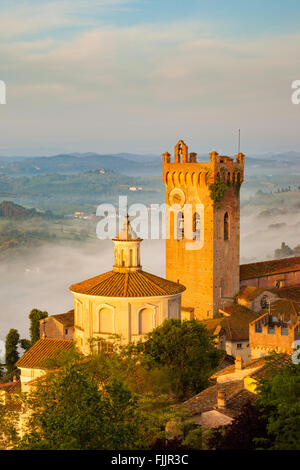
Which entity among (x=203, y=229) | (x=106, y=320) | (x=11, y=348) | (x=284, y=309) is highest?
(x=203, y=229)

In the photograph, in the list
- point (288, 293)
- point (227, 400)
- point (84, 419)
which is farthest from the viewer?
point (288, 293)

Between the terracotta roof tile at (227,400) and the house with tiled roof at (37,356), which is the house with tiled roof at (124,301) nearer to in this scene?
the house with tiled roof at (37,356)

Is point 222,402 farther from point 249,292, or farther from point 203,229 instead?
point 249,292

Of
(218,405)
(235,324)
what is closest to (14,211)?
(235,324)

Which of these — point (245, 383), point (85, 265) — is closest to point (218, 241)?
point (245, 383)

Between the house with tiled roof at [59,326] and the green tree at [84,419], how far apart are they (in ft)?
102

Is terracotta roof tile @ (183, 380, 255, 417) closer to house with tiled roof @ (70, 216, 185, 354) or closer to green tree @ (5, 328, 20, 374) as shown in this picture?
house with tiled roof @ (70, 216, 185, 354)

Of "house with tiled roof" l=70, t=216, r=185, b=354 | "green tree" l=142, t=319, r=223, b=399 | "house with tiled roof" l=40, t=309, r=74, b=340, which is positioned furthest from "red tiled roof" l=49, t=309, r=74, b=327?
"green tree" l=142, t=319, r=223, b=399

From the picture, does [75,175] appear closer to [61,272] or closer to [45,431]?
[61,272]

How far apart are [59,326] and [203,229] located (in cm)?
1287

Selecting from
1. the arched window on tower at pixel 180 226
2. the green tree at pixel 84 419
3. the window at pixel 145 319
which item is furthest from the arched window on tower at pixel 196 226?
Result: the green tree at pixel 84 419

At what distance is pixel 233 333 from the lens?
54.7 m

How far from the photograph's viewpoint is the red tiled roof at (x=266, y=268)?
2694 inches

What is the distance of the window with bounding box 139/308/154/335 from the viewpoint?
4197 centimetres
